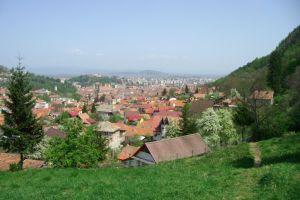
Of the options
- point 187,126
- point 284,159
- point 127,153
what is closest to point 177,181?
point 284,159

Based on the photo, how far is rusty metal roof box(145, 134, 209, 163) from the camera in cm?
3917

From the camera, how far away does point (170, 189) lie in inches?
550

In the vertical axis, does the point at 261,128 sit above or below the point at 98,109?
above

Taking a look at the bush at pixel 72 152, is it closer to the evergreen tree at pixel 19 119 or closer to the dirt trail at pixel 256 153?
the evergreen tree at pixel 19 119

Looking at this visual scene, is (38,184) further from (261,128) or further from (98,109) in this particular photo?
(98,109)

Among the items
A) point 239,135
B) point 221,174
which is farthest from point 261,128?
point 221,174

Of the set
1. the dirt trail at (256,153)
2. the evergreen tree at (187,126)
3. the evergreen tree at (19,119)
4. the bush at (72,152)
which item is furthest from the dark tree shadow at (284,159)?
the evergreen tree at (187,126)

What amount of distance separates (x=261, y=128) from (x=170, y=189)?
25165 mm

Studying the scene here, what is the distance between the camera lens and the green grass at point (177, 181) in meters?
12.8

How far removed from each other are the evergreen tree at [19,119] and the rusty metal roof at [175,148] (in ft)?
38.0

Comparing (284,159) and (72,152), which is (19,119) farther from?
(284,159)

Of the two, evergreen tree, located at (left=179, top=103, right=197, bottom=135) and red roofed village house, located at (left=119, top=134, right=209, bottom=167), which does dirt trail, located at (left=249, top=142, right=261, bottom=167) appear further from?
evergreen tree, located at (left=179, top=103, right=197, bottom=135)

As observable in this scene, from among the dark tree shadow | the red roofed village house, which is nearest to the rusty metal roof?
the red roofed village house

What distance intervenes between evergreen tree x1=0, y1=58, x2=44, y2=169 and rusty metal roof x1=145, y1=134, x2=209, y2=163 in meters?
11.6
